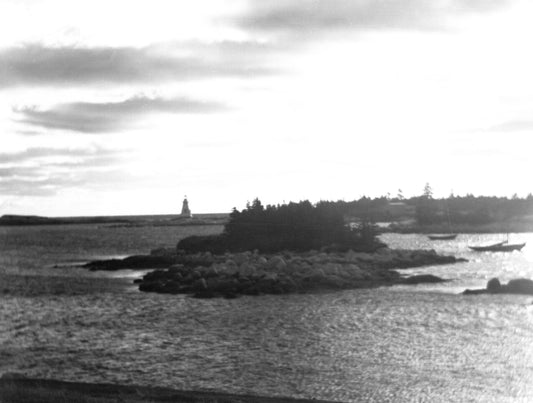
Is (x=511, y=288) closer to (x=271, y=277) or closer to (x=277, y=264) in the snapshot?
(x=271, y=277)

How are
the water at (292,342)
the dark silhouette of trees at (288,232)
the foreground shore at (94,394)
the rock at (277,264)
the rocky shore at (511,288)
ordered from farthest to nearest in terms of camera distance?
1. the dark silhouette of trees at (288,232)
2. the rock at (277,264)
3. the rocky shore at (511,288)
4. the water at (292,342)
5. the foreground shore at (94,394)

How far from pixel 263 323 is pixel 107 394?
16992mm

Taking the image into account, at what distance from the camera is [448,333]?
106ft

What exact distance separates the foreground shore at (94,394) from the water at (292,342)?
7.92ft

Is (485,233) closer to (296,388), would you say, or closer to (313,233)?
(313,233)

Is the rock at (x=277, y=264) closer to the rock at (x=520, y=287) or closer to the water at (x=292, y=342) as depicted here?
the water at (x=292, y=342)

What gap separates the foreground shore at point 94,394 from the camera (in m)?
17.4

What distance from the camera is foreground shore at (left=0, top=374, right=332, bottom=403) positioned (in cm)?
1742

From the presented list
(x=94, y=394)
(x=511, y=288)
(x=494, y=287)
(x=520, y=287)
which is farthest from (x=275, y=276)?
(x=94, y=394)

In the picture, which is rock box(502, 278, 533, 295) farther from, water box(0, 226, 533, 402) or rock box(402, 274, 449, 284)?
rock box(402, 274, 449, 284)

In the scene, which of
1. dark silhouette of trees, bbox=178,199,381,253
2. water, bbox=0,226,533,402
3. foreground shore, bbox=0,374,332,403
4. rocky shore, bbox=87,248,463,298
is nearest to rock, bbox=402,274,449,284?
rocky shore, bbox=87,248,463,298

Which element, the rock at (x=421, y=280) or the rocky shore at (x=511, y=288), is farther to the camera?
the rock at (x=421, y=280)

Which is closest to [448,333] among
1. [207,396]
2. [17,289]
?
[207,396]

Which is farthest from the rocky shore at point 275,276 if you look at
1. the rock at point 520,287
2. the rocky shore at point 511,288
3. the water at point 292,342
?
the rock at point 520,287
